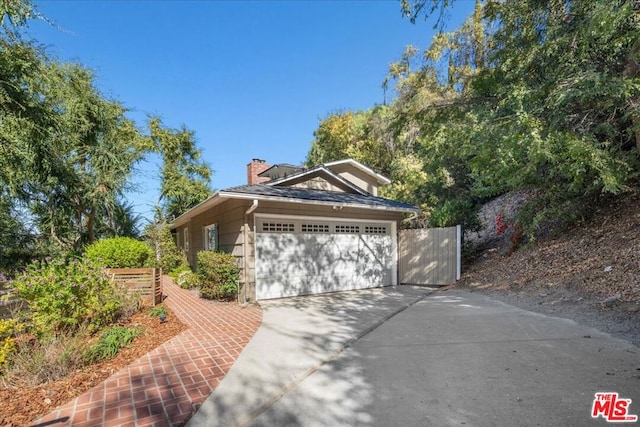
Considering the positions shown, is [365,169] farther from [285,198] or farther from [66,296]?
[66,296]

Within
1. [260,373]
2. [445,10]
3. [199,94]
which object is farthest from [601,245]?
[199,94]

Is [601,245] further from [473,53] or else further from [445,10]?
[473,53]

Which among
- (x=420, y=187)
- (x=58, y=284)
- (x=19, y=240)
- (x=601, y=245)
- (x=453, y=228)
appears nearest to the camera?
(x=58, y=284)

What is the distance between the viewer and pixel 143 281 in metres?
7.45

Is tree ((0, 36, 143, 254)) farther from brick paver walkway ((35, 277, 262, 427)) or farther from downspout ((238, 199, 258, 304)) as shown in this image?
brick paver walkway ((35, 277, 262, 427))

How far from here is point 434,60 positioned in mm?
14508

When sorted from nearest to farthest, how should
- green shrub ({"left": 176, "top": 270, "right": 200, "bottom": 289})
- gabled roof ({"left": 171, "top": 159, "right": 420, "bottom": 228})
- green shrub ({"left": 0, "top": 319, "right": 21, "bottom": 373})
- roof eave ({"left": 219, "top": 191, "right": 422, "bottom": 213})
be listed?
green shrub ({"left": 0, "top": 319, "right": 21, "bottom": 373}) < roof eave ({"left": 219, "top": 191, "right": 422, "bottom": 213}) < gabled roof ({"left": 171, "top": 159, "right": 420, "bottom": 228}) < green shrub ({"left": 176, "top": 270, "right": 200, "bottom": 289})

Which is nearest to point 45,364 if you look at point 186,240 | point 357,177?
point 186,240

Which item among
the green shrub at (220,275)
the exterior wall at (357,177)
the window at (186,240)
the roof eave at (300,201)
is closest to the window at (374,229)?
the roof eave at (300,201)

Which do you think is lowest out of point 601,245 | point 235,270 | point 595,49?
point 235,270

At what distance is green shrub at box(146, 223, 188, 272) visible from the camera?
15797 mm

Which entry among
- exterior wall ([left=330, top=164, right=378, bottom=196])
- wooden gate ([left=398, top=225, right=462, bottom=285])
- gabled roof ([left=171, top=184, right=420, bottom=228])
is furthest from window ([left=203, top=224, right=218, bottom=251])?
exterior wall ([left=330, top=164, right=378, bottom=196])

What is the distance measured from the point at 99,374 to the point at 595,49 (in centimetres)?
994

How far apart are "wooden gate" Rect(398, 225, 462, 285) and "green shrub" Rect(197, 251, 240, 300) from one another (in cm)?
537
